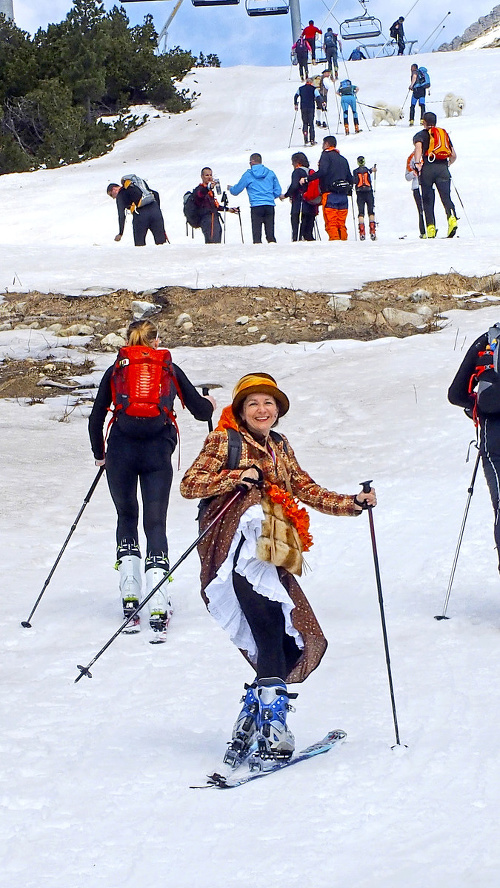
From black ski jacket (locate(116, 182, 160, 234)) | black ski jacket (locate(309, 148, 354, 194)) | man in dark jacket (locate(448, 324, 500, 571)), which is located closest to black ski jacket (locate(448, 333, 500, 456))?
man in dark jacket (locate(448, 324, 500, 571))

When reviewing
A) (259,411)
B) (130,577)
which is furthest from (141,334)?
(259,411)

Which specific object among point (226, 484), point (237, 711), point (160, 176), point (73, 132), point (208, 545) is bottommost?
point (237, 711)

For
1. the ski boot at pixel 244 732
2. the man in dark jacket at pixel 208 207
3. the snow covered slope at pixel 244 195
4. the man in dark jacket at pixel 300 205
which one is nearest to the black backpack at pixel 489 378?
the ski boot at pixel 244 732

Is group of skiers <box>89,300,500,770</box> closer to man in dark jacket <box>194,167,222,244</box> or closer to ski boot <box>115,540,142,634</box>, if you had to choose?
ski boot <box>115,540,142,634</box>

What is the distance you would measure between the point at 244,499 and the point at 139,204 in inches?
563

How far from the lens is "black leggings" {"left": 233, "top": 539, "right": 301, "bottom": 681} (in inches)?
159

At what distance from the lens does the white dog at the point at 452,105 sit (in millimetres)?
31780

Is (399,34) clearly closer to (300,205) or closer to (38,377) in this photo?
(300,205)

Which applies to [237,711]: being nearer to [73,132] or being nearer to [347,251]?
[347,251]

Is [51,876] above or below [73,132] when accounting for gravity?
below

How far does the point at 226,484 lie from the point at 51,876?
5.10ft

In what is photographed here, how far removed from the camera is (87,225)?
23516 millimetres

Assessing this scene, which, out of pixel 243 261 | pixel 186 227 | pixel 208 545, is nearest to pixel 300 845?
pixel 208 545

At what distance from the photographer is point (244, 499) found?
13.5 ft
